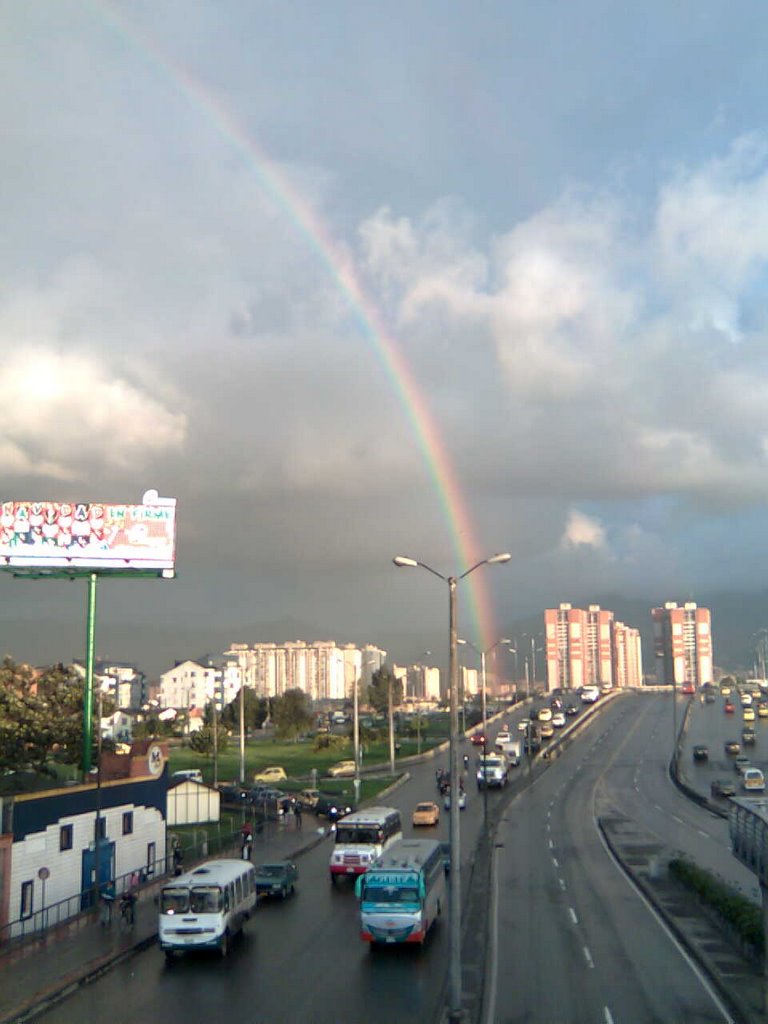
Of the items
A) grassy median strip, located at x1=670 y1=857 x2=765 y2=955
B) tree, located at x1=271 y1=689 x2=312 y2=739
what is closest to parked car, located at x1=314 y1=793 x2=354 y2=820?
grassy median strip, located at x1=670 y1=857 x2=765 y2=955

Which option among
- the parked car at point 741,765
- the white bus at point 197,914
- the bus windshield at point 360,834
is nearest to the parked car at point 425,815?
the bus windshield at point 360,834

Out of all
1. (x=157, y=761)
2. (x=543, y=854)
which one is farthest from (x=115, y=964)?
(x=543, y=854)

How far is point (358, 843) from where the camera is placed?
37.2 m

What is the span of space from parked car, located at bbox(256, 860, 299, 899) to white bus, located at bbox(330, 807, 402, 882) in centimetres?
294

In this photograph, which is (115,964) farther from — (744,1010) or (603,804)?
(603,804)

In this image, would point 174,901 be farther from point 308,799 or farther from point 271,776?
point 271,776

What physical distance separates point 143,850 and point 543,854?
17.3 meters

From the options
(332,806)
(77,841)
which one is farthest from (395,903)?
(332,806)

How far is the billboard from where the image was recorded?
5012cm

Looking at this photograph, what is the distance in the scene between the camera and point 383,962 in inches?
919

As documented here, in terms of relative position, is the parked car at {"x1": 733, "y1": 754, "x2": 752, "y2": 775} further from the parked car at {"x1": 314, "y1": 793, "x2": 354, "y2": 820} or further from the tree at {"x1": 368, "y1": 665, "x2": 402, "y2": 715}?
the tree at {"x1": 368, "y1": 665, "x2": 402, "y2": 715}

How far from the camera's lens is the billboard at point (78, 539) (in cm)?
5012

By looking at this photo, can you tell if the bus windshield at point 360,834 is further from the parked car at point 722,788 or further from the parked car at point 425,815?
the parked car at point 722,788

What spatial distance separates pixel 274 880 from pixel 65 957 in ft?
31.4
